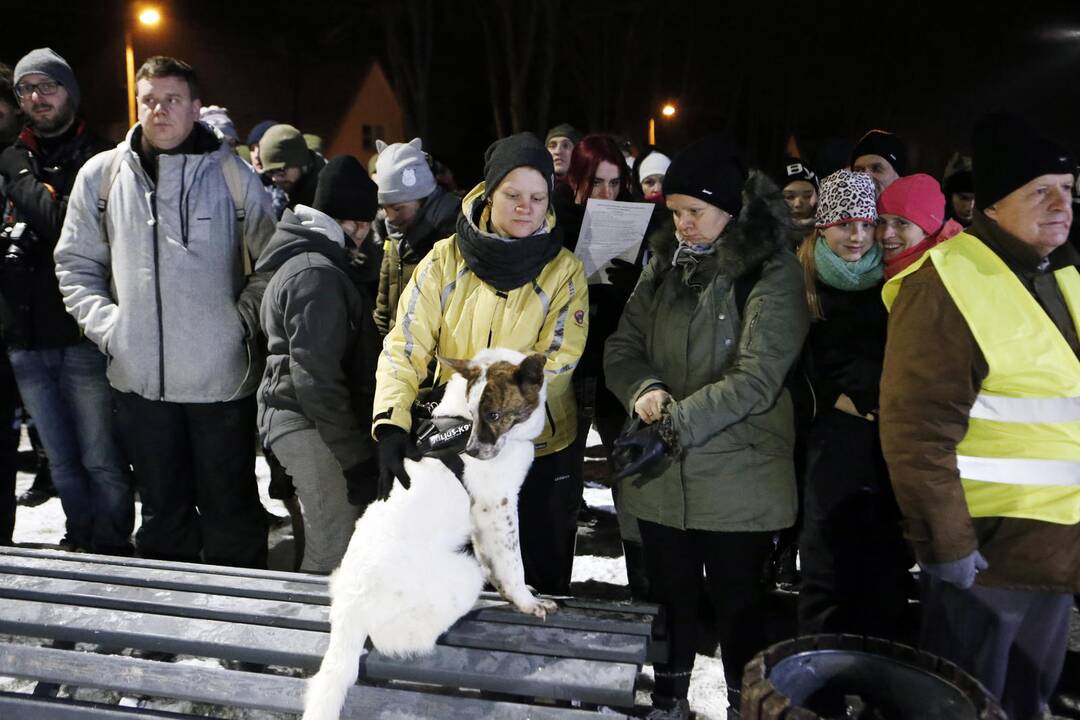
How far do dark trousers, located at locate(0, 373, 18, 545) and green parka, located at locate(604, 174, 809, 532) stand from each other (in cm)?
410

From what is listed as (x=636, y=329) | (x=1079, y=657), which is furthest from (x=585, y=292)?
(x=1079, y=657)

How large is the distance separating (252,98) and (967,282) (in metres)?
25.0

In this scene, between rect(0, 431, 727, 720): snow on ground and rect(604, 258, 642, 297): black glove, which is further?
rect(604, 258, 642, 297): black glove

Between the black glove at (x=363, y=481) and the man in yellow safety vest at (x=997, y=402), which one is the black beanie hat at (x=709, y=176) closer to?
the man in yellow safety vest at (x=997, y=402)

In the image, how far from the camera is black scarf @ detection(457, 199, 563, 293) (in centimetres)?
311

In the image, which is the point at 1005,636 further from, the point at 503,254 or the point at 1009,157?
the point at 503,254

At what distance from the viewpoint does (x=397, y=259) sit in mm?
4457

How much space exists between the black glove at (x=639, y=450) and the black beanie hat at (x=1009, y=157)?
4.43ft

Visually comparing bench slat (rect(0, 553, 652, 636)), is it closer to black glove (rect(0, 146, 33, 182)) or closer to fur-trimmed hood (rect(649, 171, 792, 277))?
fur-trimmed hood (rect(649, 171, 792, 277))

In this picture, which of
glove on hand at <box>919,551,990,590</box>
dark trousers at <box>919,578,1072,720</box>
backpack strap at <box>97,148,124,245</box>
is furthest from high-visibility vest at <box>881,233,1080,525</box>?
backpack strap at <box>97,148,124,245</box>

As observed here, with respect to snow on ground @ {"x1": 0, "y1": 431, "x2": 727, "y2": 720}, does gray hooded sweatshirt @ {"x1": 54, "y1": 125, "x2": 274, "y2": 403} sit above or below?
above

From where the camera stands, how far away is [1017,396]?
8.29ft

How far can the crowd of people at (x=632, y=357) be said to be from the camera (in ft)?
8.41

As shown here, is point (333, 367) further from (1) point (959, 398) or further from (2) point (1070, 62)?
(2) point (1070, 62)
